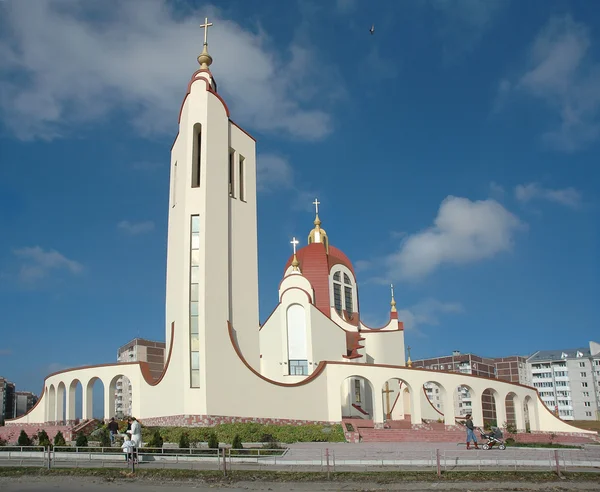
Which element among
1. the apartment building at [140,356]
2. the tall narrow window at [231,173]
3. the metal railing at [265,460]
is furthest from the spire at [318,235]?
the apartment building at [140,356]

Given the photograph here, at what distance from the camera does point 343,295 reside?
36812mm

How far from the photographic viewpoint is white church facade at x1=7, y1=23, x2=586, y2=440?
78.6 feet

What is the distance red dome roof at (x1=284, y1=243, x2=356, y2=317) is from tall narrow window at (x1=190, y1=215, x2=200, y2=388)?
36.7 ft

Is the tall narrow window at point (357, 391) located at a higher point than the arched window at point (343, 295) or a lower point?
lower

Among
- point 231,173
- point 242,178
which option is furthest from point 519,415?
point 231,173

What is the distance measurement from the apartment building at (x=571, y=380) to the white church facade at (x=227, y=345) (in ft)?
154

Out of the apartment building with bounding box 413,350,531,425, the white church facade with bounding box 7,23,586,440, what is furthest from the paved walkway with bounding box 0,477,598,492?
the apartment building with bounding box 413,350,531,425

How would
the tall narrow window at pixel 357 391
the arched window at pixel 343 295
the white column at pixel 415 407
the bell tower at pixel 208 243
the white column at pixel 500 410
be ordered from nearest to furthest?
the bell tower at pixel 208 243
the white column at pixel 415 407
the white column at pixel 500 410
the tall narrow window at pixel 357 391
the arched window at pixel 343 295

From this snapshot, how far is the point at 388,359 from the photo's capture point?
35.9 metres

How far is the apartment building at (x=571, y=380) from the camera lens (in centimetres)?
7162

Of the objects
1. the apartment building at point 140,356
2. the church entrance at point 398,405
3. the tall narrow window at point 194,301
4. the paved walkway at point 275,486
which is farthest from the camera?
the apartment building at point 140,356

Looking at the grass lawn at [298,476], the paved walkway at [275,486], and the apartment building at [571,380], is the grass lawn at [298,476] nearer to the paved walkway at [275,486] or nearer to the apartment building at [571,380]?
the paved walkway at [275,486]

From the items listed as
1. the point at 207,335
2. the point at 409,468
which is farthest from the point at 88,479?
the point at 207,335

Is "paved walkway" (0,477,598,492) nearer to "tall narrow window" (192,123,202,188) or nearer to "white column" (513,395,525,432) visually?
"tall narrow window" (192,123,202,188)
